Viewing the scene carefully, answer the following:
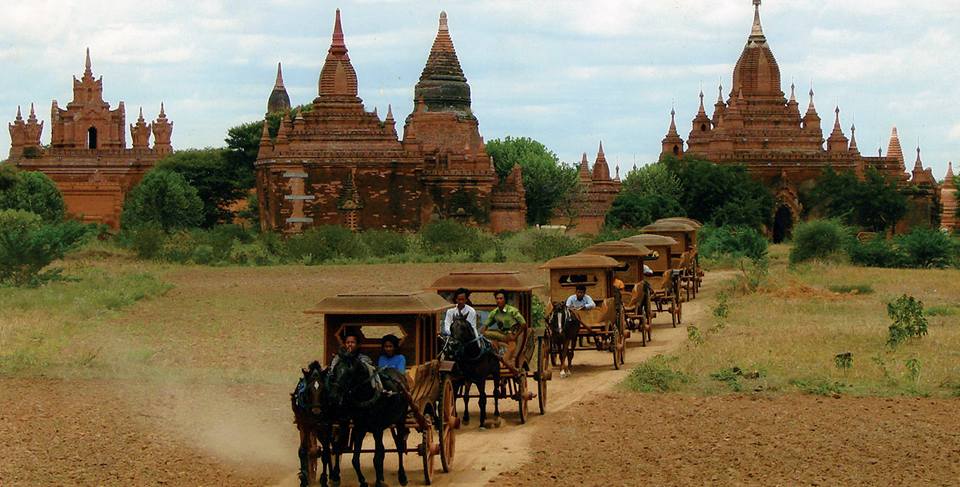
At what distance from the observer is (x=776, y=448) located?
531 inches

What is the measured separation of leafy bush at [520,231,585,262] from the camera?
1566 inches

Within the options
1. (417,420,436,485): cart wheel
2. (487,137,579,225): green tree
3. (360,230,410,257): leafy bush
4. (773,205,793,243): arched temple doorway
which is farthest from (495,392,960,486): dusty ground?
(487,137,579,225): green tree

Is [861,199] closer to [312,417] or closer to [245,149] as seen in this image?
[245,149]

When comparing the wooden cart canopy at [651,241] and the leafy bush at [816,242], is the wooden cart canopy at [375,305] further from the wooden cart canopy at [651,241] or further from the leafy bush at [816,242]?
the leafy bush at [816,242]

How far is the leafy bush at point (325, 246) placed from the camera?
40.4 metres

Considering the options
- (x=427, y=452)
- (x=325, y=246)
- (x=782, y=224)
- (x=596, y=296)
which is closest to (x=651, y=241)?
(x=596, y=296)

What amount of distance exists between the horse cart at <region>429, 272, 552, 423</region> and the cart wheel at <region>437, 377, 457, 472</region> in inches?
62.6

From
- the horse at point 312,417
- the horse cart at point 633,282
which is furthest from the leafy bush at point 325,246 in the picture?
the horse at point 312,417

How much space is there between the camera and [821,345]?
2086cm

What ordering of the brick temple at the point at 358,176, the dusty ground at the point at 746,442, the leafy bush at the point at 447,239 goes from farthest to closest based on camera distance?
the brick temple at the point at 358,176, the leafy bush at the point at 447,239, the dusty ground at the point at 746,442

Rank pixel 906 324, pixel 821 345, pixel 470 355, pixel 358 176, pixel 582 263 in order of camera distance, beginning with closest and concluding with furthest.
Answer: pixel 470 355 < pixel 582 263 < pixel 821 345 < pixel 906 324 < pixel 358 176

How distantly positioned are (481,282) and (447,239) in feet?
86.5

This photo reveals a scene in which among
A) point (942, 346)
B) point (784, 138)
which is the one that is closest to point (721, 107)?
point (784, 138)

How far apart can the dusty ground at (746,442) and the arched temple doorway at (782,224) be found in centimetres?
3899
